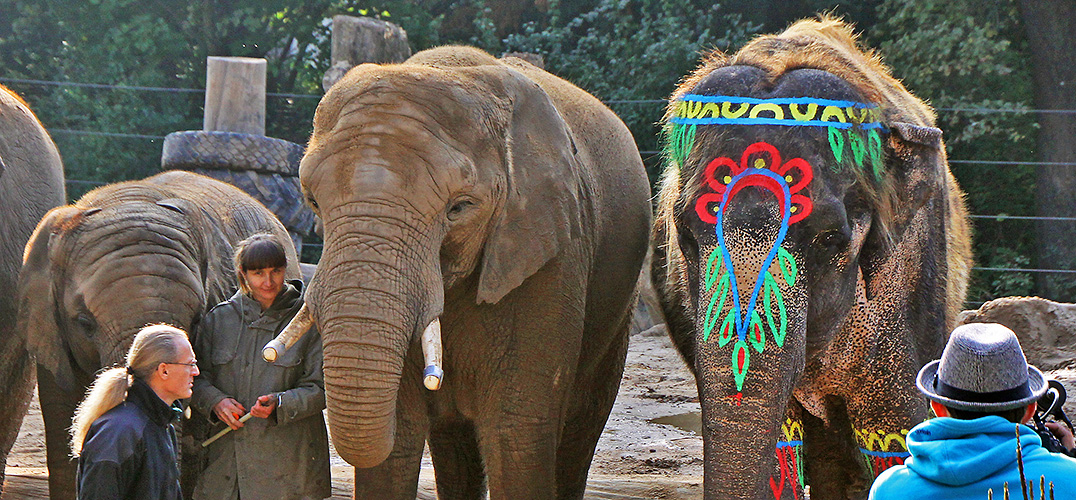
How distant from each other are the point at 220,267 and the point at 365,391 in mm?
1866

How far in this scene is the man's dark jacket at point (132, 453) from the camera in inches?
143

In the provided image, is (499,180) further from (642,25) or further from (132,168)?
(132,168)

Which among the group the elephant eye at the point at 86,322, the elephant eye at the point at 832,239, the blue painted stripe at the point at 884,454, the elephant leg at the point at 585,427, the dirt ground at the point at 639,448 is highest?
the elephant eye at the point at 832,239

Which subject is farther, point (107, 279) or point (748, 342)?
point (107, 279)

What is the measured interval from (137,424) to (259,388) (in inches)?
46.1

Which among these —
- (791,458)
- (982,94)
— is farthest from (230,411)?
(982,94)

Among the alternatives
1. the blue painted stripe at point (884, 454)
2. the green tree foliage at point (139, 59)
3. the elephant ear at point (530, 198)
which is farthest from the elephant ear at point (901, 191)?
the green tree foliage at point (139, 59)

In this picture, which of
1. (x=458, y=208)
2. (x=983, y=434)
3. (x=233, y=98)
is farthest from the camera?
(x=233, y=98)

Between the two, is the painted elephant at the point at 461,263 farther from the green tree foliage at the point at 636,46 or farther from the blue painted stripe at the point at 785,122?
the green tree foliage at the point at 636,46

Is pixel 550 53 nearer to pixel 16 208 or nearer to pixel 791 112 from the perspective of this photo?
pixel 16 208

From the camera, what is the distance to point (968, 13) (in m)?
13.3

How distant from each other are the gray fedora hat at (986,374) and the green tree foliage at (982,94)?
10.8m

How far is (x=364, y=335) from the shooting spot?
4.12m

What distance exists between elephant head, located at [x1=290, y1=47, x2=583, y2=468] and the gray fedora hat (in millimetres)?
2054
